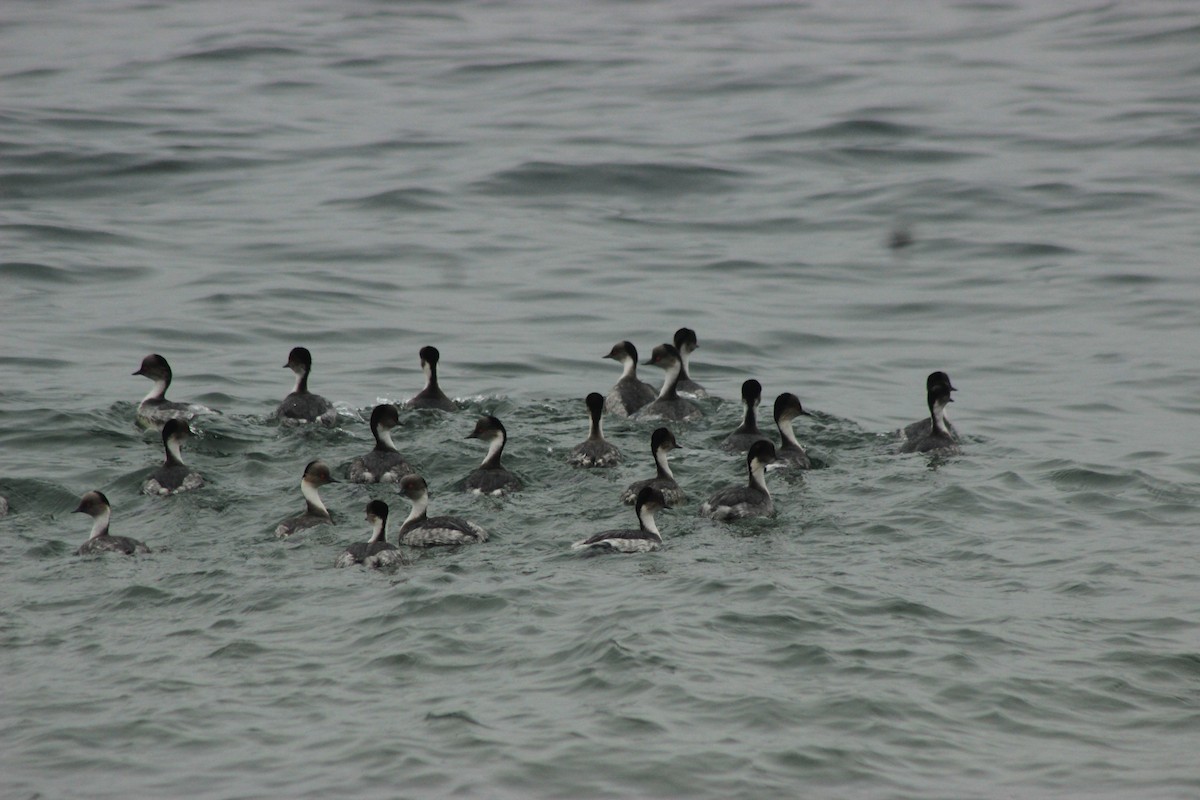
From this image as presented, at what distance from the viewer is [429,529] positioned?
11.4 m

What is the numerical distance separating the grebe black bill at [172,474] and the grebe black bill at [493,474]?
205 cm

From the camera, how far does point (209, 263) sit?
2077 centimetres

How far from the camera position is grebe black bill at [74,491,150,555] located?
11047 mm

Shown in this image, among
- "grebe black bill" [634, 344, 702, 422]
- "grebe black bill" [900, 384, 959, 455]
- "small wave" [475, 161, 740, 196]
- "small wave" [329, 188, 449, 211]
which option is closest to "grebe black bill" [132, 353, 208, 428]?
"grebe black bill" [634, 344, 702, 422]

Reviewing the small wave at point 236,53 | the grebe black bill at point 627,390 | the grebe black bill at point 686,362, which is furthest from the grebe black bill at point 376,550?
the small wave at point 236,53

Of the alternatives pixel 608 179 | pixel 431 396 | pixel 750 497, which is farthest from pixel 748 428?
pixel 608 179

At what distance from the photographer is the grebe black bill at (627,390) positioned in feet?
50.4

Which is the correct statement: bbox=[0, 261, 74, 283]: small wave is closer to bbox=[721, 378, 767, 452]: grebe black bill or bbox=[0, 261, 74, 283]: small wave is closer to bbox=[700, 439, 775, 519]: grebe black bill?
bbox=[721, 378, 767, 452]: grebe black bill

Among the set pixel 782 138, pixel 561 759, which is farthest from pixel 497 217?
pixel 561 759

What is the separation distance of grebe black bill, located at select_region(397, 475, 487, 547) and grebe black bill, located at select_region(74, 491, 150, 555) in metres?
1.76

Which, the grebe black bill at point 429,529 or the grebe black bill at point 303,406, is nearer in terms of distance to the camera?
the grebe black bill at point 429,529

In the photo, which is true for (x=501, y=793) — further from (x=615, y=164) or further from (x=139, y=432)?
(x=615, y=164)

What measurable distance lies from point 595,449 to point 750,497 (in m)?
1.79

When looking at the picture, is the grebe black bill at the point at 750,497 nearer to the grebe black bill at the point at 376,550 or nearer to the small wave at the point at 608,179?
the grebe black bill at the point at 376,550
